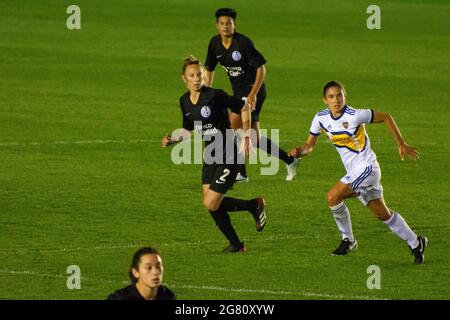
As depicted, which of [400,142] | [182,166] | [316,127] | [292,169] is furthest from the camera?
[182,166]

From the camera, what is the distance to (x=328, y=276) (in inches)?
529

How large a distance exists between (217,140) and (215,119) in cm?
23

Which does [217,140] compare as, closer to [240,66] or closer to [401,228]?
[401,228]

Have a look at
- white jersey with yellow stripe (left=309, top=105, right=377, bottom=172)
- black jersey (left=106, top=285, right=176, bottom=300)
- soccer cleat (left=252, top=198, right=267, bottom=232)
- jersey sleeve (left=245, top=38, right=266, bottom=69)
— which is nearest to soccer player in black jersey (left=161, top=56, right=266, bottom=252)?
soccer cleat (left=252, top=198, right=267, bottom=232)

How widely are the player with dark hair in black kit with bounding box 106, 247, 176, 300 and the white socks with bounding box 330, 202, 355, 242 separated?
4552 millimetres

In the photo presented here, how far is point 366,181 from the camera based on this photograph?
1385 centimetres

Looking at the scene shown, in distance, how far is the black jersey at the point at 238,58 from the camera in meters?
18.1

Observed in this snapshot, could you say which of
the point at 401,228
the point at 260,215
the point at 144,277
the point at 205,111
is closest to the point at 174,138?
the point at 205,111

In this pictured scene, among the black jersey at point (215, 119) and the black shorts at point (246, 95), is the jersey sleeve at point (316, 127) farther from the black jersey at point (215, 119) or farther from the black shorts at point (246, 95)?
the black shorts at point (246, 95)

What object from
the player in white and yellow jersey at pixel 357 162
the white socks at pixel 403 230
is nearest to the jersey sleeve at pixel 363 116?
the player in white and yellow jersey at pixel 357 162

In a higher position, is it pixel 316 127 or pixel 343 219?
pixel 316 127

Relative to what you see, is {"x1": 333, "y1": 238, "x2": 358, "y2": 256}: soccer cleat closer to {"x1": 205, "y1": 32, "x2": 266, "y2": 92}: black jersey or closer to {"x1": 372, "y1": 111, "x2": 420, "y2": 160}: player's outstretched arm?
{"x1": 372, "y1": 111, "x2": 420, "y2": 160}: player's outstretched arm

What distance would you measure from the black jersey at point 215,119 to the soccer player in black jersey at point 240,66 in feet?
10.9
